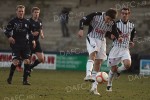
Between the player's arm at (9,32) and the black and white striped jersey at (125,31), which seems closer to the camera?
the black and white striped jersey at (125,31)

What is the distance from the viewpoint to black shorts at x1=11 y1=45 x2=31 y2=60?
17453 mm

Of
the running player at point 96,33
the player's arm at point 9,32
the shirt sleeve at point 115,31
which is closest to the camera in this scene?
the running player at point 96,33

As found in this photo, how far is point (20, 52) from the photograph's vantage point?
57.8 feet

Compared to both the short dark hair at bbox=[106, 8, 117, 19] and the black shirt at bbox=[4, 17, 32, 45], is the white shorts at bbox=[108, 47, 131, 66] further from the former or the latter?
the black shirt at bbox=[4, 17, 32, 45]

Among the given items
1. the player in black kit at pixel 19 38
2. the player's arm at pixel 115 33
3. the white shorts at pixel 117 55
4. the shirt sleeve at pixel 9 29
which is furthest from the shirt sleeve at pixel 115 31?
A: the shirt sleeve at pixel 9 29

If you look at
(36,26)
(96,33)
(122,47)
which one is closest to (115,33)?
(96,33)

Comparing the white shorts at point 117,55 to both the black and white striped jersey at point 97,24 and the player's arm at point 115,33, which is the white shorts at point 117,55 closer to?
the player's arm at point 115,33

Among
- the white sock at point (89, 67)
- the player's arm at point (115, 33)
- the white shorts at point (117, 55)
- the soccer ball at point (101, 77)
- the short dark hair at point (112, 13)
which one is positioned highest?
the short dark hair at point (112, 13)

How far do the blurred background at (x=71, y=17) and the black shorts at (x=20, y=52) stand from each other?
14.7 metres

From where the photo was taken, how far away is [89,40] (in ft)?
48.0

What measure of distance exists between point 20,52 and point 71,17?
17452mm

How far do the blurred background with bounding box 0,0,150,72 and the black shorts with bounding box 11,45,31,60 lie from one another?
1473cm

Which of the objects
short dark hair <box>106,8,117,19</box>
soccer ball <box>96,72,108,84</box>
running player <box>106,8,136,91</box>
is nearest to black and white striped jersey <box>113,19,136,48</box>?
running player <box>106,8,136,91</box>

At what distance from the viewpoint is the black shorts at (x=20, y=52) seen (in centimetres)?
1745
